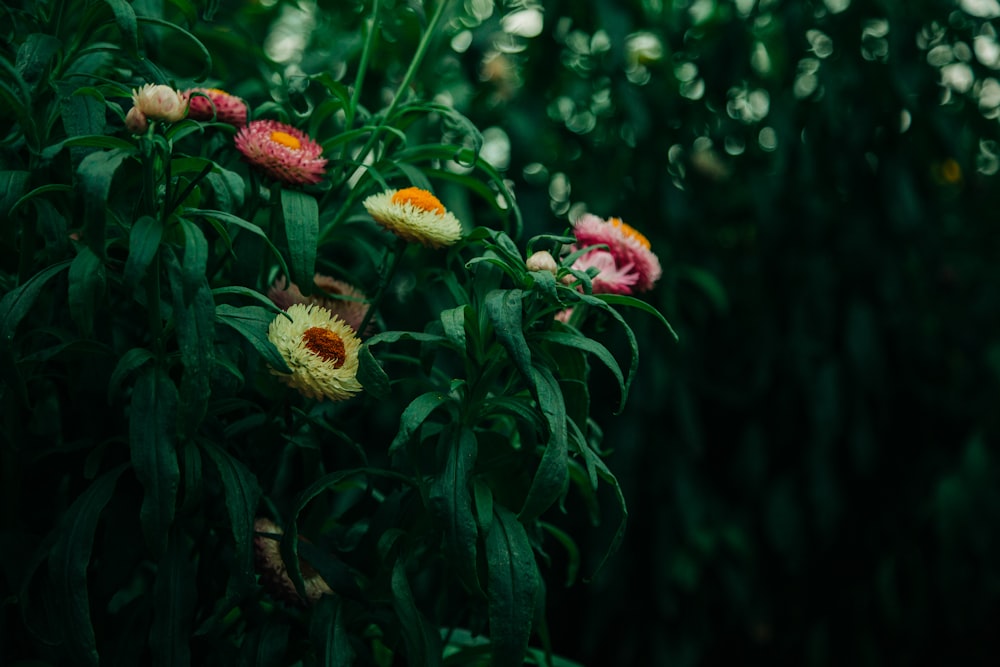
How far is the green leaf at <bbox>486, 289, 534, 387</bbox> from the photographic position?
604 mm

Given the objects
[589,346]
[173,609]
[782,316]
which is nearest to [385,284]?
[589,346]

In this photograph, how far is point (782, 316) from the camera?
190cm

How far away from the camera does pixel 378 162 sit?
80 centimetres

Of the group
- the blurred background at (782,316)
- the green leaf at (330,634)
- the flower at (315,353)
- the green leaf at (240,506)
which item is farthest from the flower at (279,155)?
the blurred background at (782,316)

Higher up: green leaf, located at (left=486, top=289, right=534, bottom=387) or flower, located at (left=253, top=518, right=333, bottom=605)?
green leaf, located at (left=486, top=289, right=534, bottom=387)

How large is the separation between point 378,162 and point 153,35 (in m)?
0.31

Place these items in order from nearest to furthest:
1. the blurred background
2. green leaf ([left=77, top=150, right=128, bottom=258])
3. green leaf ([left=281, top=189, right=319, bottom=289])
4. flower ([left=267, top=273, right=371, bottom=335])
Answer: green leaf ([left=77, top=150, right=128, bottom=258]) → green leaf ([left=281, top=189, right=319, bottom=289]) → flower ([left=267, top=273, right=371, bottom=335]) → the blurred background

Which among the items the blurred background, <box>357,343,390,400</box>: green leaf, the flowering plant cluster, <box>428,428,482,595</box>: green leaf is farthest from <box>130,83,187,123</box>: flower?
the blurred background

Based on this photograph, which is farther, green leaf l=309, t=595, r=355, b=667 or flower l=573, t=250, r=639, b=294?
flower l=573, t=250, r=639, b=294

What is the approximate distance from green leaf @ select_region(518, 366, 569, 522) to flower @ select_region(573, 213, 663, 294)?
Result: 0.23 meters

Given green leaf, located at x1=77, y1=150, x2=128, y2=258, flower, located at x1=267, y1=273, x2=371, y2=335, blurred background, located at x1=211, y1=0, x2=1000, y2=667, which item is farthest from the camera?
blurred background, located at x1=211, y1=0, x2=1000, y2=667

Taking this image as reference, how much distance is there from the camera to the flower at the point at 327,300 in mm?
754

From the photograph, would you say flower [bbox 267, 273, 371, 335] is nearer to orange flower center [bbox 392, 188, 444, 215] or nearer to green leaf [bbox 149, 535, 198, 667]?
orange flower center [bbox 392, 188, 444, 215]

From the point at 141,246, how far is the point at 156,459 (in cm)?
14
